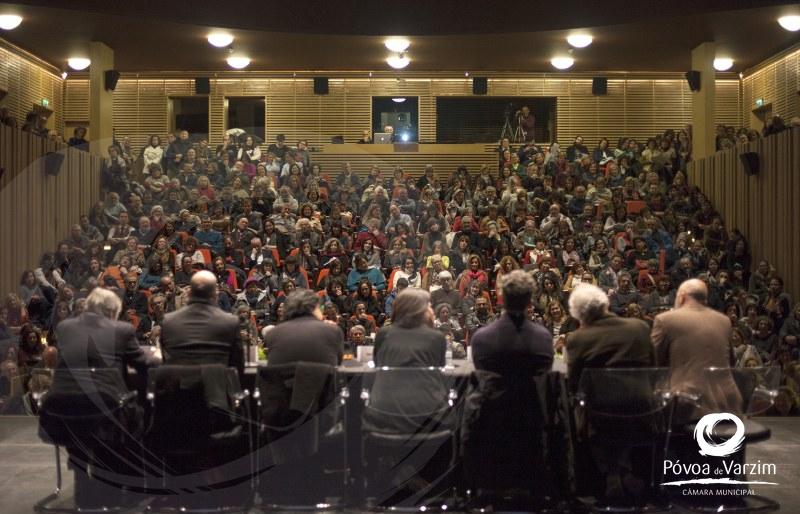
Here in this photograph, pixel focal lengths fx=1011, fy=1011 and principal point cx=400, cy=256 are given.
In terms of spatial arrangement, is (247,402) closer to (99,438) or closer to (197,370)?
(197,370)

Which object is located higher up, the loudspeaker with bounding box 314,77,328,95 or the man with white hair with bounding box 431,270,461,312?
the loudspeaker with bounding box 314,77,328,95

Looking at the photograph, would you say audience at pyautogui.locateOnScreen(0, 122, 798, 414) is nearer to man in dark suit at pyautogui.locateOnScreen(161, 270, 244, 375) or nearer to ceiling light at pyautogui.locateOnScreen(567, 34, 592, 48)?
ceiling light at pyautogui.locateOnScreen(567, 34, 592, 48)

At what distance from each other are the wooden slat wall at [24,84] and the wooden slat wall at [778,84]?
1129 cm

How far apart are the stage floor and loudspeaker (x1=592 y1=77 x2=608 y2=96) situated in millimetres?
10379

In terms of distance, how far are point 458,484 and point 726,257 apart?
7722 millimetres

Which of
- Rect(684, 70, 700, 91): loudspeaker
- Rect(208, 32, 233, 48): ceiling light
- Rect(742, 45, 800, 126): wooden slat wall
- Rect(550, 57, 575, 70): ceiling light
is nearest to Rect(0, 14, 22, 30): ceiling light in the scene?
Rect(208, 32, 233, 48): ceiling light

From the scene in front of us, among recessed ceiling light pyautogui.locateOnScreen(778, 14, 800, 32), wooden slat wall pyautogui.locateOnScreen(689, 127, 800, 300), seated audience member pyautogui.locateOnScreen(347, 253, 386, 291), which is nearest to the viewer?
seated audience member pyautogui.locateOnScreen(347, 253, 386, 291)

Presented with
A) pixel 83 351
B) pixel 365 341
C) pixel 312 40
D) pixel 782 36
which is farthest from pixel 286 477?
pixel 782 36

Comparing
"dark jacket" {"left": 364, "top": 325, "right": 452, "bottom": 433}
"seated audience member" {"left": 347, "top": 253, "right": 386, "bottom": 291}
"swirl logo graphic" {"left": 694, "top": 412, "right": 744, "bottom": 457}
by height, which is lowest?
"swirl logo graphic" {"left": 694, "top": 412, "right": 744, "bottom": 457}

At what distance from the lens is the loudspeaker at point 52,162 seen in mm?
11914

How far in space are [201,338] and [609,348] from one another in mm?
1892

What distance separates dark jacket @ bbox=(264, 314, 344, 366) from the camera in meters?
4.76

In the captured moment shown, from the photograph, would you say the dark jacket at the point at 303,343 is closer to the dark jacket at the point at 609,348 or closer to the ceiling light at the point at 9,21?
the dark jacket at the point at 609,348

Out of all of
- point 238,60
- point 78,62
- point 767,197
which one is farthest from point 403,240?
point 78,62
